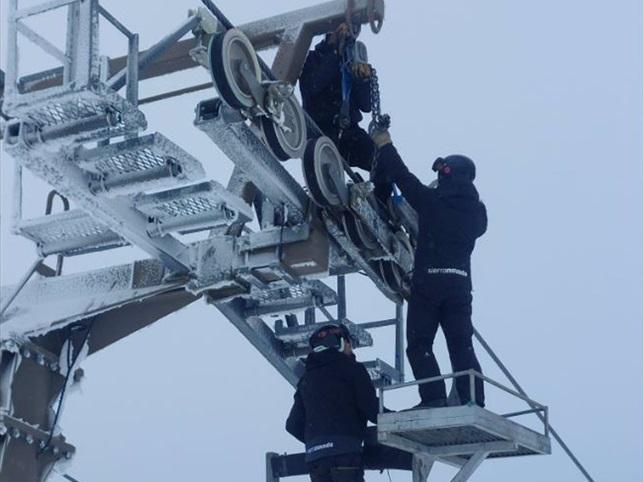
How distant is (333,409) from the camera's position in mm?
10000

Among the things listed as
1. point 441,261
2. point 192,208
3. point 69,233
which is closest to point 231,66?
point 192,208

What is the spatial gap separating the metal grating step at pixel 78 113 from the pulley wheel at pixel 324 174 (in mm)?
2075

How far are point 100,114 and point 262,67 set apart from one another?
170 centimetres

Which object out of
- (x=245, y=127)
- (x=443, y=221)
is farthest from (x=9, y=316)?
(x=443, y=221)

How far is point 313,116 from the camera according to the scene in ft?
37.5

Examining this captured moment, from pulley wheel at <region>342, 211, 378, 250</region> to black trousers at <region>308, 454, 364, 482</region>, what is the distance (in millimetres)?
1840

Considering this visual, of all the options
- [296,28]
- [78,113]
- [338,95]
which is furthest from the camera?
[338,95]

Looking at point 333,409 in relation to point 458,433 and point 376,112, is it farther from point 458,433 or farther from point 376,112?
point 376,112

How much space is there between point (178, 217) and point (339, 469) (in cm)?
262

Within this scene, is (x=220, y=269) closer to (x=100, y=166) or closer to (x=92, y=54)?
(x=100, y=166)

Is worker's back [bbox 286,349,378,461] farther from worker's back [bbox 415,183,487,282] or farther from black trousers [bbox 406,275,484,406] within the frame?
worker's back [bbox 415,183,487,282]

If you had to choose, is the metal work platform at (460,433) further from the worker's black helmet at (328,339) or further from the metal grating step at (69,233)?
the metal grating step at (69,233)

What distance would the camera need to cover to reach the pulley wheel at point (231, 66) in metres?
7.84

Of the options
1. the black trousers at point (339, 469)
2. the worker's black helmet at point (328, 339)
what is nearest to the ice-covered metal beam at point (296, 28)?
the worker's black helmet at point (328, 339)
